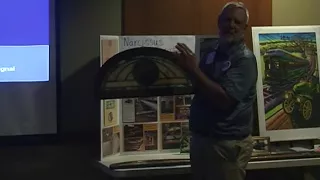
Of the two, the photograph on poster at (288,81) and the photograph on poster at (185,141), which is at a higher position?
the photograph on poster at (288,81)

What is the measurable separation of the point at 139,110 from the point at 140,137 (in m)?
0.18

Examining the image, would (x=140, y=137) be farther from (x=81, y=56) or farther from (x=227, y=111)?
(x=227, y=111)

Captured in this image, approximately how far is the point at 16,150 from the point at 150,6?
52.7 inches

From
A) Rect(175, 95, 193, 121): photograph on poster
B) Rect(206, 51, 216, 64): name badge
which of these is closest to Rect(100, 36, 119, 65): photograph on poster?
Rect(175, 95, 193, 121): photograph on poster

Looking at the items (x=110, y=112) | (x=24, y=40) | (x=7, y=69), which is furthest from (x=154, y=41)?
(x=7, y=69)

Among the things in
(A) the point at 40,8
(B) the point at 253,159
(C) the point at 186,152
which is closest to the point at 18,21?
(A) the point at 40,8

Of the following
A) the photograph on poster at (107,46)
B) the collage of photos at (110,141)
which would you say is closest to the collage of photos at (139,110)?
the collage of photos at (110,141)

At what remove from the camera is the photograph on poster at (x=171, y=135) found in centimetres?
360

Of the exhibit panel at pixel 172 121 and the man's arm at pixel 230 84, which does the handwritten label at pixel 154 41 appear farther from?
the man's arm at pixel 230 84

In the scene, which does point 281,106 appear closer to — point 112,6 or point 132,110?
point 132,110

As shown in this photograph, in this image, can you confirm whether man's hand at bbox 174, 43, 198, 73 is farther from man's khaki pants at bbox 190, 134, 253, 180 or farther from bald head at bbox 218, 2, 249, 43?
man's khaki pants at bbox 190, 134, 253, 180

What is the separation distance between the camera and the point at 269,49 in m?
3.82

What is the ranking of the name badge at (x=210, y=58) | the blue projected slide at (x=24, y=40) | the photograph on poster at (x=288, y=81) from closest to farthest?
the name badge at (x=210, y=58), the blue projected slide at (x=24, y=40), the photograph on poster at (x=288, y=81)

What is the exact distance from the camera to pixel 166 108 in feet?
11.8
